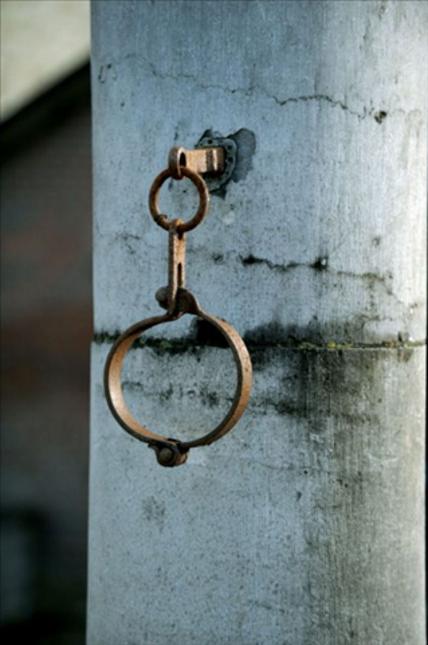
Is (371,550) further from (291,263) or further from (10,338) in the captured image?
(10,338)

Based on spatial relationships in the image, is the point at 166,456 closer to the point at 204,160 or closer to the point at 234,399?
the point at 234,399

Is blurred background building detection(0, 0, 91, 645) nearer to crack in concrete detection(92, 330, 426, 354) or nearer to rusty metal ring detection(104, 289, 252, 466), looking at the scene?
crack in concrete detection(92, 330, 426, 354)

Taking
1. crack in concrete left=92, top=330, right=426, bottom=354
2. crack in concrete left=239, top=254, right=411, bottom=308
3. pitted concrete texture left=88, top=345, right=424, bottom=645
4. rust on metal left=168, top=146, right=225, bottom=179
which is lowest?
pitted concrete texture left=88, top=345, right=424, bottom=645

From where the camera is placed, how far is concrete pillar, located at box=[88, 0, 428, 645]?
7.04 ft

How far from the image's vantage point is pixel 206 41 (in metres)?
2.20

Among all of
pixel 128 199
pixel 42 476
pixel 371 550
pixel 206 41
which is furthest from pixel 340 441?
pixel 42 476

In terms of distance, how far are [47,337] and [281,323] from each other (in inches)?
74.0

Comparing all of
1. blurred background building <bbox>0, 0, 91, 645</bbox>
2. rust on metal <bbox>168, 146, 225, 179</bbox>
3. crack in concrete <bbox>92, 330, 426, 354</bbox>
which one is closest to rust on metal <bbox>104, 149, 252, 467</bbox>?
rust on metal <bbox>168, 146, 225, 179</bbox>

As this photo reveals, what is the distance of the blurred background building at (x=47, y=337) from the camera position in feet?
12.3

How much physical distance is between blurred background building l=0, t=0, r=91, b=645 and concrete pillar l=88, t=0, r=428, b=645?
58.0 inches

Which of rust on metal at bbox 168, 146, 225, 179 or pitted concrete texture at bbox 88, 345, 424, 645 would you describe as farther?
pitted concrete texture at bbox 88, 345, 424, 645

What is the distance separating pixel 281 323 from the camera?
215cm

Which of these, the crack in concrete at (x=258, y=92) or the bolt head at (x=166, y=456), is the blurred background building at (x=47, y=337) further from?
the bolt head at (x=166, y=456)

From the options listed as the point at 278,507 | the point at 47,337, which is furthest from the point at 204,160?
the point at 47,337
